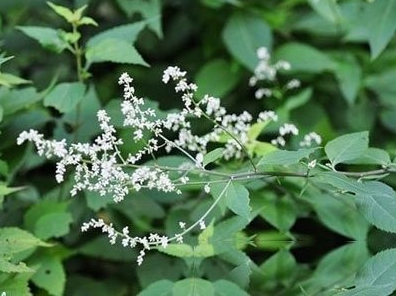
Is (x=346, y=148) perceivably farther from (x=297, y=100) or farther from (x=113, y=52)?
(x=297, y=100)

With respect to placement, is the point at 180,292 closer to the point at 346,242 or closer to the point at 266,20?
the point at 346,242

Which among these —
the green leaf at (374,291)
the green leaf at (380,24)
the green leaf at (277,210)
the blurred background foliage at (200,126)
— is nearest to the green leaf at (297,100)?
the blurred background foliage at (200,126)

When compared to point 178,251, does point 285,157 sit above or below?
above

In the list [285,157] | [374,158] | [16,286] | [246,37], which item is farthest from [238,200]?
[246,37]

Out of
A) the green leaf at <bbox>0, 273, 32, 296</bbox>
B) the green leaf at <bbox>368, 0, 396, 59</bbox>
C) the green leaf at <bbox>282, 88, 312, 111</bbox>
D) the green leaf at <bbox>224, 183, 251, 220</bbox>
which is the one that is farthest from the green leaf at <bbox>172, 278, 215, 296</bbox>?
the green leaf at <bbox>282, 88, 312, 111</bbox>

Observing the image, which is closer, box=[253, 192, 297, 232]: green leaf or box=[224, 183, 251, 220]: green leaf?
box=[224, 183, 251, 220]: green leaf

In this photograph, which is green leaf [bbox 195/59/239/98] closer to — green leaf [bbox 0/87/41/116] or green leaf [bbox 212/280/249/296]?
green leaf [bbox 0/87/41/116]
